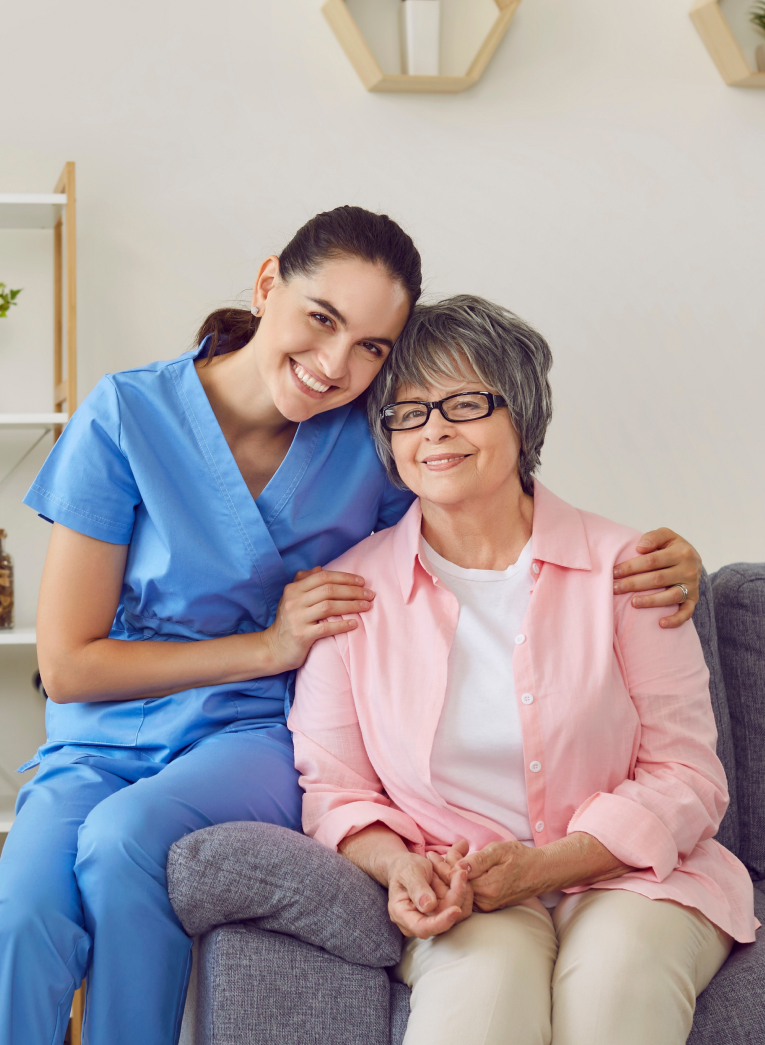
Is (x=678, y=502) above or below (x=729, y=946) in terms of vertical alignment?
above

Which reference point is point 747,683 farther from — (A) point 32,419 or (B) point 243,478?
(A) point 32,419

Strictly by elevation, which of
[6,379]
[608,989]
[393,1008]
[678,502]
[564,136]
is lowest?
[393,1008]

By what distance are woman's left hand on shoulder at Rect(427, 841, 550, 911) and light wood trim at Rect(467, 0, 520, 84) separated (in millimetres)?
1795

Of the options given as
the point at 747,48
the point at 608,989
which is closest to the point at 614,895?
the point at 608,989

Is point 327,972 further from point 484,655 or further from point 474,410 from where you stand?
point 474,410

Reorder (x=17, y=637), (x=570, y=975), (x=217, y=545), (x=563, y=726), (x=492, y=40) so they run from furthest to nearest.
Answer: (x=492, y=40), (x=17, y=637), (x=217, y=545), (x=563, y=726), (x=570, y=975)

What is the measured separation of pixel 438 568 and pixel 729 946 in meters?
0.60

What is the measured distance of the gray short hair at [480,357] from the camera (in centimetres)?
129

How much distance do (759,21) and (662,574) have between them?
176 cm

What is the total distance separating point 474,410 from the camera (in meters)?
1.29

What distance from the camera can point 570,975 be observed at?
1020 millimetres

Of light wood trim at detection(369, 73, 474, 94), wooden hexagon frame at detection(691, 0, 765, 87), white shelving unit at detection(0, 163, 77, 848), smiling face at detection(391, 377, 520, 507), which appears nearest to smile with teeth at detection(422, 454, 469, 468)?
smiling face at detection(391, 377, 520, 507)

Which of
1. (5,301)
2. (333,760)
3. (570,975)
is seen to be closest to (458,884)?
(570,975)

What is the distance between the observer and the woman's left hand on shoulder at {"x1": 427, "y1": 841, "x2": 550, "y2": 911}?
42.0 inches
